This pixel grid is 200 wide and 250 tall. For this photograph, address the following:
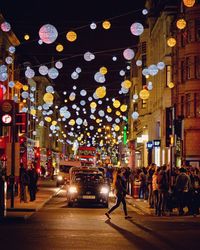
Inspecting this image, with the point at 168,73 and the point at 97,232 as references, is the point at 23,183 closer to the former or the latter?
the point at 97,232

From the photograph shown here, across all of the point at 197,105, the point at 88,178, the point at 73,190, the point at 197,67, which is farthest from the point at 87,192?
the point at 197,67

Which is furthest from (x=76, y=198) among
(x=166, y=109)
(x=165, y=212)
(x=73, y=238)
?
(x=166, y=109)

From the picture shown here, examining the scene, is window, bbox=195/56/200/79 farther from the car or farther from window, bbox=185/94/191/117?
the car

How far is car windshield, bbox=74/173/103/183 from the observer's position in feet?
101

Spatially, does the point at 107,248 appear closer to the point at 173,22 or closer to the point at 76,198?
the point at 76,198

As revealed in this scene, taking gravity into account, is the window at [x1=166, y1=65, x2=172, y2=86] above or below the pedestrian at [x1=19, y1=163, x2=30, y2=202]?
above

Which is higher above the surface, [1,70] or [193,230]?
[1,70]

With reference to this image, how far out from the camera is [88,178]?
31.2m

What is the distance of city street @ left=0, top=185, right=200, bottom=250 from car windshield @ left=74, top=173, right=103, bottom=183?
16.2 feet

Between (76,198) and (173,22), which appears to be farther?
(173,22)

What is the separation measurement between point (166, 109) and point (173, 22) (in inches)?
249

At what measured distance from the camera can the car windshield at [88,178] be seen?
101ft

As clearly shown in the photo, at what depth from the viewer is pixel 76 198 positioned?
99.3 feet

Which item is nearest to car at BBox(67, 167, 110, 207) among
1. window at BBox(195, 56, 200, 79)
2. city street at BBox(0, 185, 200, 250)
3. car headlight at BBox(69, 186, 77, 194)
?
car headlight at BBox(69, 186, 77, 194)
